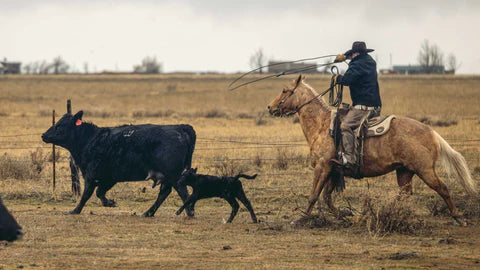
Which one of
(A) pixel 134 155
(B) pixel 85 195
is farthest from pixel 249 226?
(B) pixel 85 195

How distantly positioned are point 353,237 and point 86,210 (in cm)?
522

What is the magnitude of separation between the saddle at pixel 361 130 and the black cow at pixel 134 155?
265 centimetres

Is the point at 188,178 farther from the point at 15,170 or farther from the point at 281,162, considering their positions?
the point at 281,162

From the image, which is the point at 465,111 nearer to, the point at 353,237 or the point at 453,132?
the point at 453,132

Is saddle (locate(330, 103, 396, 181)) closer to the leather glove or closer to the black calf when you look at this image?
the leather glove

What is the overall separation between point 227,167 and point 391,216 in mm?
7424

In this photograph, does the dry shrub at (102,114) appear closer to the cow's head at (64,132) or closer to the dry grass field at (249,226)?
the dry grass field at (249,226)

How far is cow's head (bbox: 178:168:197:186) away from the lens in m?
13.1

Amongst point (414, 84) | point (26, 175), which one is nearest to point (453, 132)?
point (26, 175)

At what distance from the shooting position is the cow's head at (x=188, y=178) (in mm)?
13102

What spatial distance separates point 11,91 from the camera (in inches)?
2256

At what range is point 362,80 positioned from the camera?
12.8 m

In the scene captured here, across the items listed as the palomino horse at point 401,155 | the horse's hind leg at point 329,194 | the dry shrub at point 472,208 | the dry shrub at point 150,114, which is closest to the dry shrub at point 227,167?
the horse's hind leg at point 329,194

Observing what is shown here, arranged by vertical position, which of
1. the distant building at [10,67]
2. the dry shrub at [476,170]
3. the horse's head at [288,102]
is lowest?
the dry shrub at [476,170]
